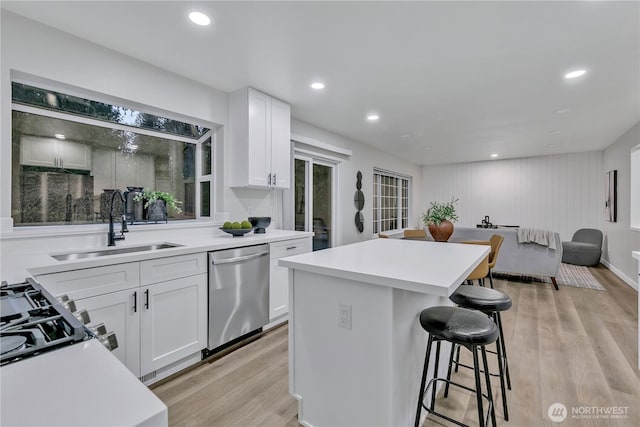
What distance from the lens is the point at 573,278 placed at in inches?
198

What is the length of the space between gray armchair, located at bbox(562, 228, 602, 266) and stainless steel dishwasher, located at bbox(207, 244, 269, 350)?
21.0ft

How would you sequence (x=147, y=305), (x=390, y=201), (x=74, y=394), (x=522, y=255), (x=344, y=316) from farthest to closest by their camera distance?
(x=390, y=201) < (x=522, y=255) < (x=147, y=305) < (x=344, y=316) < (x=74, y=394)

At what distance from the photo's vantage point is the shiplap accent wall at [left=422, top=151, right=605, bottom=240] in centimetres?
677

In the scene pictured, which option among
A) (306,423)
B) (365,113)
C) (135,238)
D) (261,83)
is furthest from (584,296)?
(135,238)

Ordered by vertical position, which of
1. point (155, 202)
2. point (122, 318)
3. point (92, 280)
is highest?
point (155, 202)

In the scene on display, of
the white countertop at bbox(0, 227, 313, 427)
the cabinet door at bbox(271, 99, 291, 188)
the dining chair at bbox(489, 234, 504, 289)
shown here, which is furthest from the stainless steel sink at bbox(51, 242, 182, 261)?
the dining chair at bbox(489, 234, 504, 289)

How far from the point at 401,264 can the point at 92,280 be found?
5.90ft

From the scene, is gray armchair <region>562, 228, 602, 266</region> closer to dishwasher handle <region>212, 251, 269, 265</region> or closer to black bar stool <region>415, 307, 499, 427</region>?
black bar stool <region>415, 307, 499, 427</region>

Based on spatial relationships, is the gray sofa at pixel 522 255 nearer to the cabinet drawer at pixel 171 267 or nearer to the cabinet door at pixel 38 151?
the cabinet drawer at pixel 171 267

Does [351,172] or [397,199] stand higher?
[351,172]

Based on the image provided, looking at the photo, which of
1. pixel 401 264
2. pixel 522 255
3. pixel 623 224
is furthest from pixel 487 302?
pixel 623 224

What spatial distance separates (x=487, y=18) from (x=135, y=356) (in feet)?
10.5

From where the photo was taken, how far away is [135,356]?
6.51ft

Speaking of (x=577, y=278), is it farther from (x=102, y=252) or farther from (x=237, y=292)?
(x=102, y=252)
